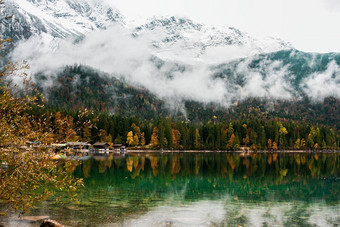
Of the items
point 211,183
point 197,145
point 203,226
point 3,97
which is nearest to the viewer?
point 3,97

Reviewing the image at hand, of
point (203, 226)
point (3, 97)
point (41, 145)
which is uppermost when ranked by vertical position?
point (3, 97)

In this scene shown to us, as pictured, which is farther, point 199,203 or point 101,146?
point 101,146

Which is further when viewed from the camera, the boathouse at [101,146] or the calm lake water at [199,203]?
the boathouse at [101,146]

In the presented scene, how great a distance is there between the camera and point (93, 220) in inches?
1233

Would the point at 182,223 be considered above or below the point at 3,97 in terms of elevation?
below

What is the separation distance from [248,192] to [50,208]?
95.7ft

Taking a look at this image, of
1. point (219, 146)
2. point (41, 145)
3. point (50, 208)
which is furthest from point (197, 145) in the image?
point (41, 145)

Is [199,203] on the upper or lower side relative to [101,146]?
lower

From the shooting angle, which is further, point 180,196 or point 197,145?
point 197,145

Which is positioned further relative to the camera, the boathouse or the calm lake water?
the boathouse

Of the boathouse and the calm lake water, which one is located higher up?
the boathouse

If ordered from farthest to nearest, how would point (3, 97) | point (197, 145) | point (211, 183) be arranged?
1. point (197, 145)
2. point (211, 183)
3. point (3, 97)

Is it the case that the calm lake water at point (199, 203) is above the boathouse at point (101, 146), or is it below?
below

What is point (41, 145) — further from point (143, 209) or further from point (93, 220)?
point (143, 209)
